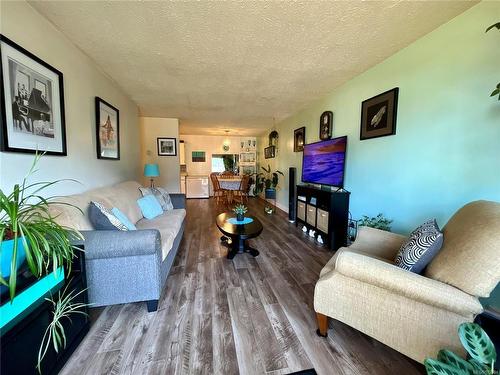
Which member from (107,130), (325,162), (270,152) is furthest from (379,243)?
(270,152)

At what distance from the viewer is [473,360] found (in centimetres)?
72

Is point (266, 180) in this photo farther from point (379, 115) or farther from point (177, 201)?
point (379, 115)

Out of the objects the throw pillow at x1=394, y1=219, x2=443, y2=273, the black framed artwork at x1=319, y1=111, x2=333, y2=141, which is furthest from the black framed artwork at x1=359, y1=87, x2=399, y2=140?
the throw pillow at x1=394, y1=219, x2=443, y2=273

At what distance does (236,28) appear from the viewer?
1.71 meters

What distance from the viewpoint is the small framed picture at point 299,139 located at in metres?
4.16

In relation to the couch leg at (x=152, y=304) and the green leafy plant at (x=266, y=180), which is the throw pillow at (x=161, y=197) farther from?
the green leafy plant at (x=266, y=180)

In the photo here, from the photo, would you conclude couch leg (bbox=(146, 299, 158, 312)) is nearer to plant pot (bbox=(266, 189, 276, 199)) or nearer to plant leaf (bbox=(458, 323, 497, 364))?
plant leaf (bbox=(458, 323, 497, 364))

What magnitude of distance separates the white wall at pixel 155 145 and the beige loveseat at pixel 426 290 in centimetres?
462

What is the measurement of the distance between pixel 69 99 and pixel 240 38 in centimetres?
174

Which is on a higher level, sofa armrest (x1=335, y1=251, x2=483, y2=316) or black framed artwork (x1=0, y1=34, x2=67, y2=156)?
black framed artwork (x1=0, y1=34, x2=67, y2=156)

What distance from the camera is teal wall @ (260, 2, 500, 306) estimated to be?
1.47 metres

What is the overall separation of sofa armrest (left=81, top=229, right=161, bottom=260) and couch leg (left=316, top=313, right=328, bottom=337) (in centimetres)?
127

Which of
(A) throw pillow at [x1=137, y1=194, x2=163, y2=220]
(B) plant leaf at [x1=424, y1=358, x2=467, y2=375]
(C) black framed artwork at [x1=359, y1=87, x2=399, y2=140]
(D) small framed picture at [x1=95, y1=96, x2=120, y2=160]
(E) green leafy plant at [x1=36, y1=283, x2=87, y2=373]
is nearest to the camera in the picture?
(B) plant leaf at [x1=424, y1=358, x2=467, y2=375]

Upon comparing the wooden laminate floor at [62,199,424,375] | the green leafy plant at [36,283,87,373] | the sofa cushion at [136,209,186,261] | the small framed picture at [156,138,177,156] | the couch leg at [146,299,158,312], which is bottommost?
the wooden laminate floor at [62,199,424,375]
